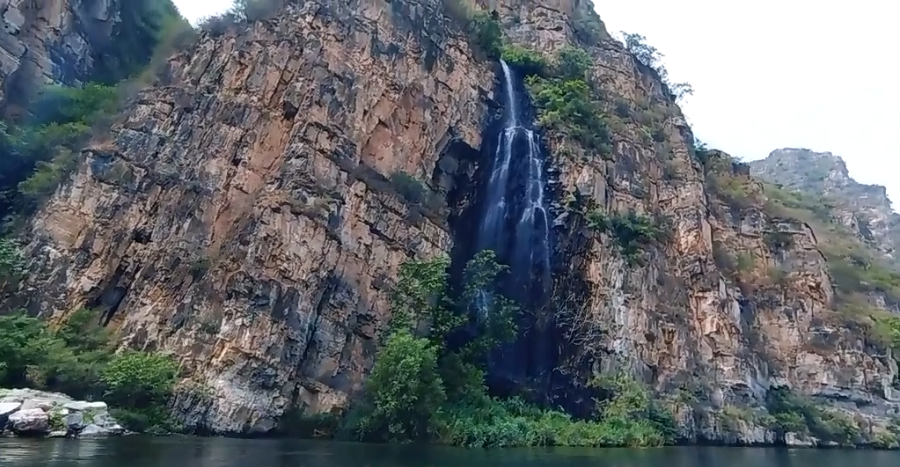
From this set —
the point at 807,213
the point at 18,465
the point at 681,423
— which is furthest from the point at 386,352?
the point at 807,213

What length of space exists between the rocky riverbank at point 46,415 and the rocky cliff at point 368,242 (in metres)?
3.46

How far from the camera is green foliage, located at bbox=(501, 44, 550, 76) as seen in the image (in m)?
48.8

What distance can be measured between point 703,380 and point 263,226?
27354 millimetres

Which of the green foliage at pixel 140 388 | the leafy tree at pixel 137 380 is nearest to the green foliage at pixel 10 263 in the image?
the leafy tree at pixel 137 380

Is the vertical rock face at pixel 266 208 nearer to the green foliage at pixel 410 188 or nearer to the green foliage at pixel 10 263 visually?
the green foliage at pixel 410 188

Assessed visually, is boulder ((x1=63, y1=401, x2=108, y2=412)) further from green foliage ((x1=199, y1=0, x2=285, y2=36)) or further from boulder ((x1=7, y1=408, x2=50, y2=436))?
green foliage ((x1=199, y1=0, x2=285, y2=36))

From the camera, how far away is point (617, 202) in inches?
1743

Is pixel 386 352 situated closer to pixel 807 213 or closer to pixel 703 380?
pixel 703 380

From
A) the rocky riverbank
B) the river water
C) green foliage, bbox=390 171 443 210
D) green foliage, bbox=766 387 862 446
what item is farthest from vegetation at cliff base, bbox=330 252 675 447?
green foliage, bbox=766 387 862 446

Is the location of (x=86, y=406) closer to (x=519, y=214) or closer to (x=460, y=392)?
(x=460, y=392)

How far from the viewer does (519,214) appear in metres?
39.9

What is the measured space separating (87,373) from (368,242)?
13.8 meters

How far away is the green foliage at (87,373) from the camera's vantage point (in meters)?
26.2

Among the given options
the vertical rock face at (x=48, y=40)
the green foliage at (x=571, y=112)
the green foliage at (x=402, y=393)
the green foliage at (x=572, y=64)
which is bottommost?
the green foliage at (x=402, y=393)
